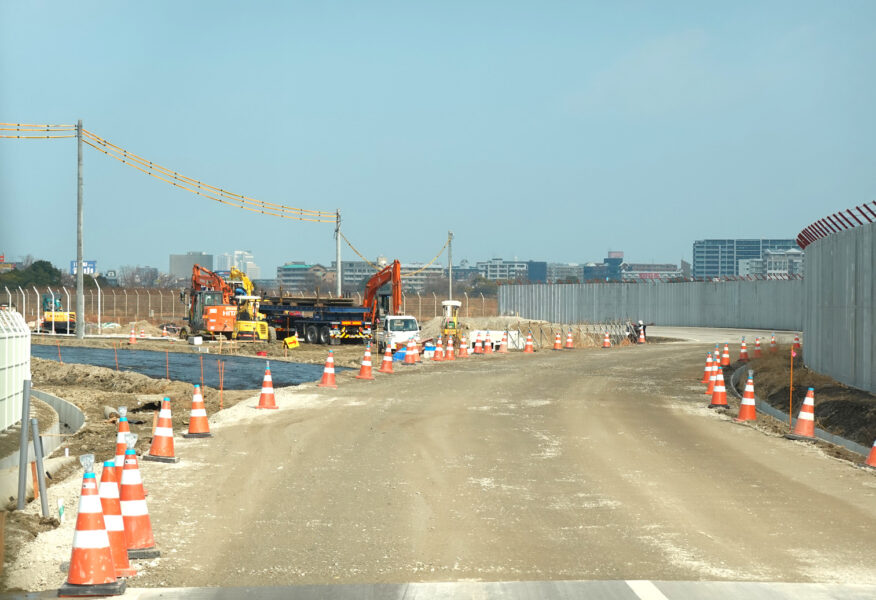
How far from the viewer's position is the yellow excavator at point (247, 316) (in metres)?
51.0

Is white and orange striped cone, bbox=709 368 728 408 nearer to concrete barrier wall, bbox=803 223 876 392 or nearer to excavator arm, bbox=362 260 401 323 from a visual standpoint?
concrete barrier wall, bbox=803 223 876 392

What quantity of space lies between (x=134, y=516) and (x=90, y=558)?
119cm

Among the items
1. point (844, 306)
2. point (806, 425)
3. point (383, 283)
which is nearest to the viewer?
point (806, 425)

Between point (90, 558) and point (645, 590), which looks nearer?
point (90, 558)

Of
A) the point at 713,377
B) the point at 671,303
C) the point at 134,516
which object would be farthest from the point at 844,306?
the point at 671,303

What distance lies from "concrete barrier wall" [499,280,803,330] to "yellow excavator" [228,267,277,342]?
31.2 meters

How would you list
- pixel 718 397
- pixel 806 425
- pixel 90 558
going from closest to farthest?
pixel 90 558, pixel 806 425, pixel 718 397

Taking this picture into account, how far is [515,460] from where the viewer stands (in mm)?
13906

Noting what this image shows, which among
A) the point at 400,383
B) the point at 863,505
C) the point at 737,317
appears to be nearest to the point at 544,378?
the point at 400,383

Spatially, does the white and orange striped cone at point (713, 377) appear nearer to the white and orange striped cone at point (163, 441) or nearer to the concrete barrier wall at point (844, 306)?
the concrete barrier wall at point (844, 306)

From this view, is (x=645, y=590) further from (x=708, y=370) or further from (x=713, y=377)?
(x=708, y=370)

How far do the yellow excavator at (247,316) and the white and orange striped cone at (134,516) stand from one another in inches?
1674

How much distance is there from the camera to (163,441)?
13.5m

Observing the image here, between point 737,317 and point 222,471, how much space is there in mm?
59950
